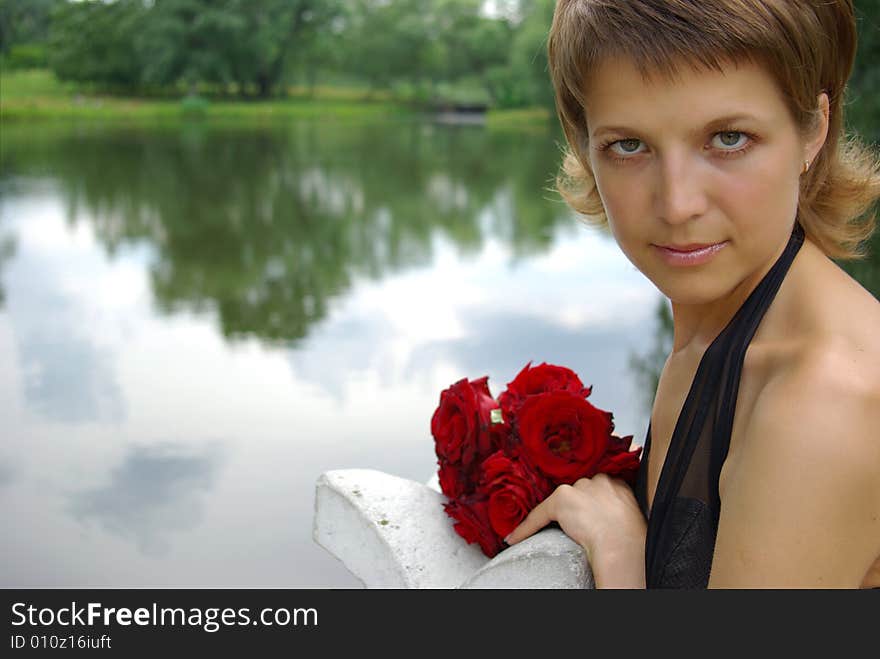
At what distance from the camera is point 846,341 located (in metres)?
0.90

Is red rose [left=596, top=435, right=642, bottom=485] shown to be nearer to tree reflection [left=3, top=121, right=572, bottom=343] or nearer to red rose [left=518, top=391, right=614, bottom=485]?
red rose [left=518, top=391, right=614, bottom=485]

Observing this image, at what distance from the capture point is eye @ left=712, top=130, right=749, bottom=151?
3.19 ft

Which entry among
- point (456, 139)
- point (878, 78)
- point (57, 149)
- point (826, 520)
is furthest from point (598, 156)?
point (456, 139)

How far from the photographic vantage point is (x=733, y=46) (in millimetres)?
950

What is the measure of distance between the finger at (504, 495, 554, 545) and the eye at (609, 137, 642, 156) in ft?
1.48

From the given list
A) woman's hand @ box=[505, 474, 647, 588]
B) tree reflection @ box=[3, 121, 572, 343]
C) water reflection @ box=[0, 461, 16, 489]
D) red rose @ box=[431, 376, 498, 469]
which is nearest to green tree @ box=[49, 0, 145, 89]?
tree reflection @ box=[3, 121, 572, 343]

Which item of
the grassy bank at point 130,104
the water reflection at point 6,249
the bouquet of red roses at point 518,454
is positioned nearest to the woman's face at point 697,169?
the bouquet of red roses at point 518,454

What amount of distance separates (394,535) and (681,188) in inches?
23.6

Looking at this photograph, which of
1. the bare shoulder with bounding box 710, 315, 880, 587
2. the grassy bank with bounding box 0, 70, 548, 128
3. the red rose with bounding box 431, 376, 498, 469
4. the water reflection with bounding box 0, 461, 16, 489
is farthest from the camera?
the grassy bank with bounding box 0, 70, 548, 128

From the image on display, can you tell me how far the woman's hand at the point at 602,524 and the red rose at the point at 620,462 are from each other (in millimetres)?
14

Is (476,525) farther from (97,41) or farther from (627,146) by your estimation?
(97,41)

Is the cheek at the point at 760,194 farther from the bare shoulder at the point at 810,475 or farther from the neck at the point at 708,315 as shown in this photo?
the bare shoulder at the point at 810,475
